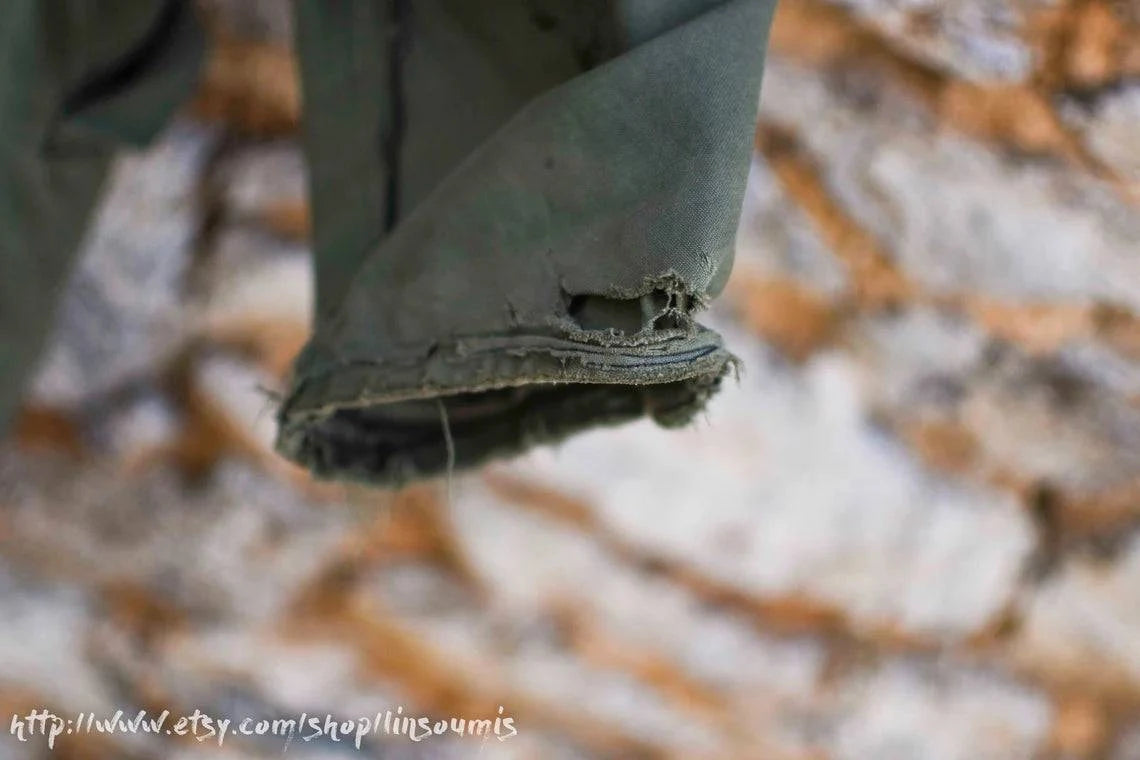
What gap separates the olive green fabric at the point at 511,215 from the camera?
0.35 metres

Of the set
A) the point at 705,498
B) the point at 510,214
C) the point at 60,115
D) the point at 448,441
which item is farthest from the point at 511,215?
the point at 705,498

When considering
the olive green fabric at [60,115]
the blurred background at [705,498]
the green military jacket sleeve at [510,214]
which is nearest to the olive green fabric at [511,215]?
the green military jacket sleeve at [510,214]

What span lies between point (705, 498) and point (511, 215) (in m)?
0.48

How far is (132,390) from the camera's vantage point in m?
0.85

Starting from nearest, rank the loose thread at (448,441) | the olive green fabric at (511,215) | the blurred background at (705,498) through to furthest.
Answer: the olive green fabric at (511,215) < the loose thread at (448,441) < the blurred background at (705,498)

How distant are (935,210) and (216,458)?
0.68 m

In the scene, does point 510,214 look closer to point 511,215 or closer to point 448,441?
point 511,215

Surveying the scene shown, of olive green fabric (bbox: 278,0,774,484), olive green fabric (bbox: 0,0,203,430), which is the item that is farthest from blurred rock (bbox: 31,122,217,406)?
olive green fabric (bbox: 278,0,774,484)

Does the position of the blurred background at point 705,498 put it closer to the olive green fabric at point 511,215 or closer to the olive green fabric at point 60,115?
the olive green fabric at point 60,115

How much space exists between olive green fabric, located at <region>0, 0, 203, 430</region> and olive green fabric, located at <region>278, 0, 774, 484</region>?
0.47 ft

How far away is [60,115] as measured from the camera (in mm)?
546

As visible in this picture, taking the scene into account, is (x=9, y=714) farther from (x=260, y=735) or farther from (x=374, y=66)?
(x=374, y=66)

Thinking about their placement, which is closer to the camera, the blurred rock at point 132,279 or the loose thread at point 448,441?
the loose thread at point 448,441

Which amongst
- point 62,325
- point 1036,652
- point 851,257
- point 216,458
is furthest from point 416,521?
point 1036,652
